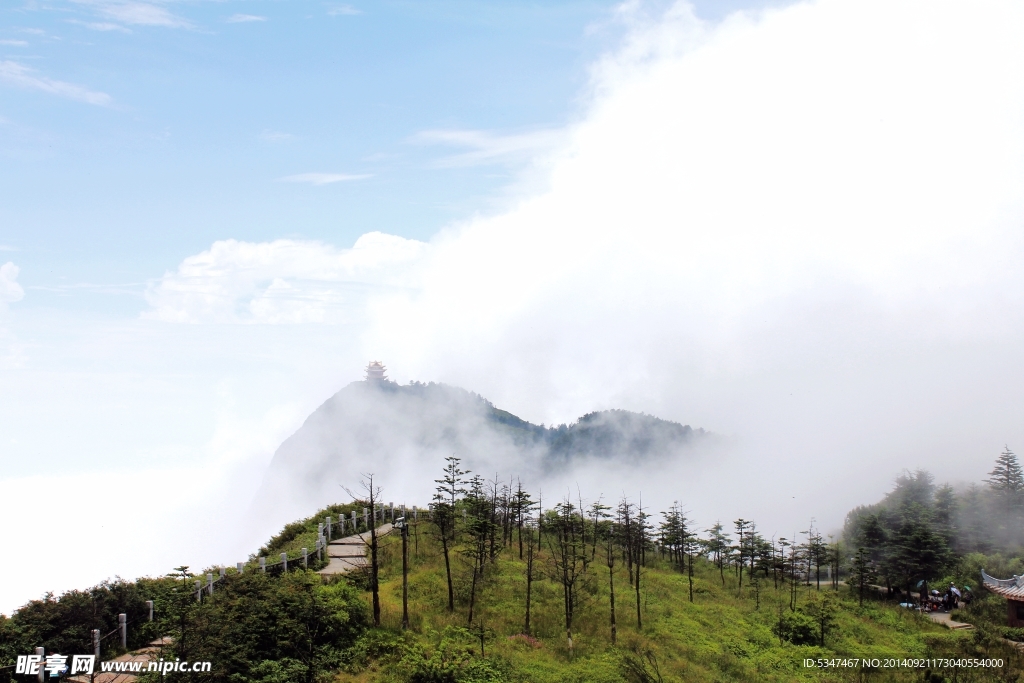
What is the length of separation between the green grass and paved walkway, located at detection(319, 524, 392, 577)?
1543mm

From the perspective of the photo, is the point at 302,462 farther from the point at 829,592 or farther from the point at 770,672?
the point at 770,672

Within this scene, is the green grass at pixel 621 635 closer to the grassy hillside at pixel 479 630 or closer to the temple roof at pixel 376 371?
the grassy hillside at pixel 479 630

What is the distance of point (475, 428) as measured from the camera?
15288 centimetres

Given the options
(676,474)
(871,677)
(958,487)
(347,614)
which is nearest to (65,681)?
(347,614)

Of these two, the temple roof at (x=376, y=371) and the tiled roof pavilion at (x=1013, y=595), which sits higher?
the temple roof at (x=376, y=371)

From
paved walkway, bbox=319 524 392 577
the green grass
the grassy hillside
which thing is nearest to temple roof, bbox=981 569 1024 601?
the grassy hillside

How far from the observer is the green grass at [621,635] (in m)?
28.1

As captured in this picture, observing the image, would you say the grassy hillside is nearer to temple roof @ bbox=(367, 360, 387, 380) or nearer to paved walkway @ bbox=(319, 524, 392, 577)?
paved walkway @ bbox=(319, 524, 392, 577)

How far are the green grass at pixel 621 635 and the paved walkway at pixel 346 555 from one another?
1543 millimetres

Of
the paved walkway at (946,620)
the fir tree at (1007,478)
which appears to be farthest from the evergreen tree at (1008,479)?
the paved walkway at (946,620)

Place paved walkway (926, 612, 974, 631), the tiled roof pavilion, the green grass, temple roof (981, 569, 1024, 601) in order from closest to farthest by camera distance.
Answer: the green grass
the tiled roof pavilion
temple roof (981, 569, 1024, 601)
paved walkway (926, 612, 974, 631)

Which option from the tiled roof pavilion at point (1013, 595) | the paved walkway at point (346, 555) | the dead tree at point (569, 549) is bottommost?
the tiled roof pavilion at point (1013, 595)

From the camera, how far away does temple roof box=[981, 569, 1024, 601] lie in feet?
143

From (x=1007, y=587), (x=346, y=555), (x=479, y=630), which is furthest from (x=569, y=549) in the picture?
(x=1007, y=587)
